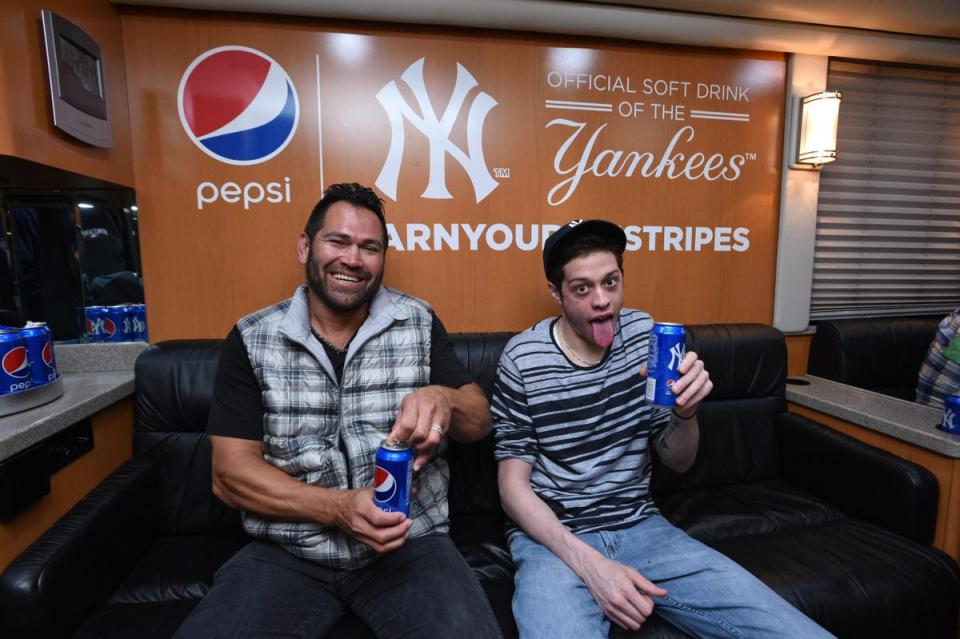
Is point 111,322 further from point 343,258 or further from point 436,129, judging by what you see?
point 436,129

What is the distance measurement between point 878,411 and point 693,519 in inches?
35.0

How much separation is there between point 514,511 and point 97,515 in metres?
1.16

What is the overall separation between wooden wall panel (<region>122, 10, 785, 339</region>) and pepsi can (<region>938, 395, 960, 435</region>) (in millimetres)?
867

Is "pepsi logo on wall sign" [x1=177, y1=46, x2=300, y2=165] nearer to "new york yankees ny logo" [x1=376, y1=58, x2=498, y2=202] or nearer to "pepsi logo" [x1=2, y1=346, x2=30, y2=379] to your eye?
"new york yankees ny logo" [x1=376, y1=58, x2=498, y2=202]

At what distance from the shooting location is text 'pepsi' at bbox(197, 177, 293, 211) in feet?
6.23

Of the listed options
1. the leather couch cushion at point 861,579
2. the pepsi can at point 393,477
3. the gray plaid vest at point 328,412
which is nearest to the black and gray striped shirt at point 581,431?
the gray plaid vest at point 328,412

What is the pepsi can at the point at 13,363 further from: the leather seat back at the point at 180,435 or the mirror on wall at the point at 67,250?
the mirror on wall at the point at 67,250

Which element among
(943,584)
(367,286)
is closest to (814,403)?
(943,584)

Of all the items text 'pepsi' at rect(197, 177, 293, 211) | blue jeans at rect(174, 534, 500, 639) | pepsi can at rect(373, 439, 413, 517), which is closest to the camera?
pepsi can at rect(373, 439, 413, 517)

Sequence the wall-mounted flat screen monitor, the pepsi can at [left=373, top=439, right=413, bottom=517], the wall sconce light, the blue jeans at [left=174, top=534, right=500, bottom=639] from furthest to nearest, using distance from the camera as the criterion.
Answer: the wall sconce light → the wall-mounted flat screen monitor → the blue jeans at [left=174, top=534, right=500, bottom=639] → the pepsi can at [left=373, top=439, right=413, bottom=517]

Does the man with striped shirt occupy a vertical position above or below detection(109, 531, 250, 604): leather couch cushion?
above

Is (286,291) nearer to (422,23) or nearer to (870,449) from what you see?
(422,23)

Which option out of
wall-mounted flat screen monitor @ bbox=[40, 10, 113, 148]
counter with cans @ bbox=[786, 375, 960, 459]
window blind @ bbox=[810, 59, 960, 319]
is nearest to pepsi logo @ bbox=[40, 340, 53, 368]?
wall-mounted flat screen monitor @ bbox=[40, 10, 113, 148]

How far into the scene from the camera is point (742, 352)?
209cm
